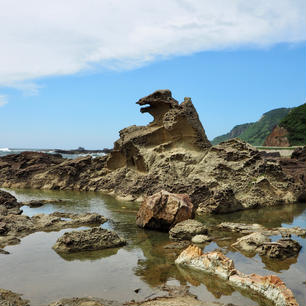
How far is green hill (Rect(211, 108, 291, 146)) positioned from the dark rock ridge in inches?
3012

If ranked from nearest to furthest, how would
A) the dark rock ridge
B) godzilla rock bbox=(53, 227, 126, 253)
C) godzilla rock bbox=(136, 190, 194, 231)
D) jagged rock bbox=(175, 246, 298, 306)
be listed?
jagged rock bbox=(175, 246, 298, 306)
godzilla rock bbox=(53, 227, 126, 253)
godzilla rock bbox=(136, 190, 194, 231)
the dark rock ridge

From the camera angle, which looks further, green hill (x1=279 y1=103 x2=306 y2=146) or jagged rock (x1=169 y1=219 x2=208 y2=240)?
green hill (x1=279 y1=103 x2=306 y2=146)

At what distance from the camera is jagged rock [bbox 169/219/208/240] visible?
380 inches

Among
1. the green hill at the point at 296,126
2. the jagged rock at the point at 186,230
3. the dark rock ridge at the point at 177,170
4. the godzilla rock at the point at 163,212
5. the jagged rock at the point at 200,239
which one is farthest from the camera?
the green hill at the point at 296,126

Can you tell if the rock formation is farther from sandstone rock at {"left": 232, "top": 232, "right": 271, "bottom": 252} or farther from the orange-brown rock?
the orange-brown rock

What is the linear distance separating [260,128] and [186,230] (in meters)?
112

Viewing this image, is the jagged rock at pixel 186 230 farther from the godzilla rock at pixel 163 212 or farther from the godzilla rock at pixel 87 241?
the godzilla rock at pixel 87 241

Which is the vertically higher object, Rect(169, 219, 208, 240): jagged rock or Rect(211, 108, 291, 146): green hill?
Rect(211, 108, 291, 146): green hill

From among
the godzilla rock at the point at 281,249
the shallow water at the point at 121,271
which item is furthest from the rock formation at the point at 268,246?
the shallow water at the point at 121,271

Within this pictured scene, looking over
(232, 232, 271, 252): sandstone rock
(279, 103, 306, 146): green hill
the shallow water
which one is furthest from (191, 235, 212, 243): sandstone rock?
(279, 103, 306, 146): green hill

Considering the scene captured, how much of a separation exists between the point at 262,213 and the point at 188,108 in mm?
6980

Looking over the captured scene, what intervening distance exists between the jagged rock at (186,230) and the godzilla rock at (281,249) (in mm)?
1855

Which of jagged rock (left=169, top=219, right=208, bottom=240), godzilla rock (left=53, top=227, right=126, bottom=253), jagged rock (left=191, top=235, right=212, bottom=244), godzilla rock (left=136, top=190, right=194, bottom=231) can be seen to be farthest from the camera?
godzilla rock (left=136, top=190, right=194, bottom=231)

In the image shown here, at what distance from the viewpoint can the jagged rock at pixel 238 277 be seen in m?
5.56
